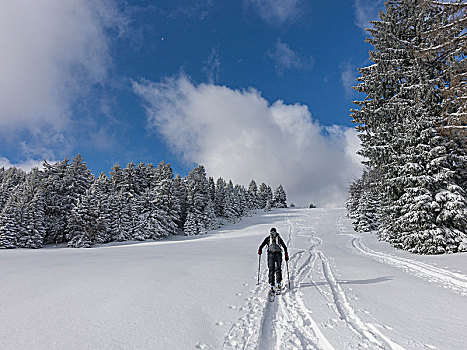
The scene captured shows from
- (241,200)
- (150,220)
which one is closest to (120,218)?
Result: (150,220)

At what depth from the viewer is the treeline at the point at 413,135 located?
44.7 ft

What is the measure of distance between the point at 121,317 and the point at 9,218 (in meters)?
36.4

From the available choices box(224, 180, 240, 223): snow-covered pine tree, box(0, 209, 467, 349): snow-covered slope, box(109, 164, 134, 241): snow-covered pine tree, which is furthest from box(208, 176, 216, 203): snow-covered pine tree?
box(0, 209, 467, 349): snow-covered slope

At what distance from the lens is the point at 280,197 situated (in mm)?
105625

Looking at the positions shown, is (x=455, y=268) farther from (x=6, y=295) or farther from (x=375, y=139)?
(x=6, y=295)

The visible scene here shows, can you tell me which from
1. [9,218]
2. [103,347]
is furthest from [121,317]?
[9,218]

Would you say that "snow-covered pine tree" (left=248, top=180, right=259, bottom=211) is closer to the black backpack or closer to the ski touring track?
the black backpack

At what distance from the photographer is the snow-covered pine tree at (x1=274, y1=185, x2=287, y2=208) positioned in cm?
10449

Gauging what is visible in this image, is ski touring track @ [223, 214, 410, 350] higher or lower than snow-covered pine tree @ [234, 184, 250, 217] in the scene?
lower

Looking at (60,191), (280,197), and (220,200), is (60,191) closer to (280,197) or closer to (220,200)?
(220,200)

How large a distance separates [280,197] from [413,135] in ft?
302

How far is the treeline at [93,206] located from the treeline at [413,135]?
3397 centimetres

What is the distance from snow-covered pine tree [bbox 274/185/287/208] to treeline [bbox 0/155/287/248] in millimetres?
53412

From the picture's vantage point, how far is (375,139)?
676 inches
